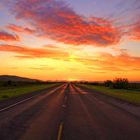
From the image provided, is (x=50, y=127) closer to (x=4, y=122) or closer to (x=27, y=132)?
(x=27, y=132)

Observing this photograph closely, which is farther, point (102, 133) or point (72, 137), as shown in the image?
point (102, 133)

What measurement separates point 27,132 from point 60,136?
58.6 inches

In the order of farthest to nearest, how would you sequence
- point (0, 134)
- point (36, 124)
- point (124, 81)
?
point (124, 81) → point (36, 124) → point (0, 134)

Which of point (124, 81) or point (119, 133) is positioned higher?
point (124, 81)

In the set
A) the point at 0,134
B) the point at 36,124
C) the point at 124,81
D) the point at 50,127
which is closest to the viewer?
the point at 0,134

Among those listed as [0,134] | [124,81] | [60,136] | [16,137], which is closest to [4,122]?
[0,134]

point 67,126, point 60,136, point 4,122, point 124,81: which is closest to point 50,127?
point 67,126

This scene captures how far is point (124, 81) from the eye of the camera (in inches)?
2680

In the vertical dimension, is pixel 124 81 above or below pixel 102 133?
above

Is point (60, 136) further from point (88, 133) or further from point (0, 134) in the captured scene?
point (0, 134)

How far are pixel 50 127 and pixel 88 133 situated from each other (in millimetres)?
1857

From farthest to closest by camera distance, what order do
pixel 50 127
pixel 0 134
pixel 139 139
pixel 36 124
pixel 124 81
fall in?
pixel 124 81 < pixel 36 124 < pixel 50 127 < pixel 0 134 < pixel 139 139

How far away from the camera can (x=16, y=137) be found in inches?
315

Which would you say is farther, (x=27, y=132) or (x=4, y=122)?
(x=4, y=122)
